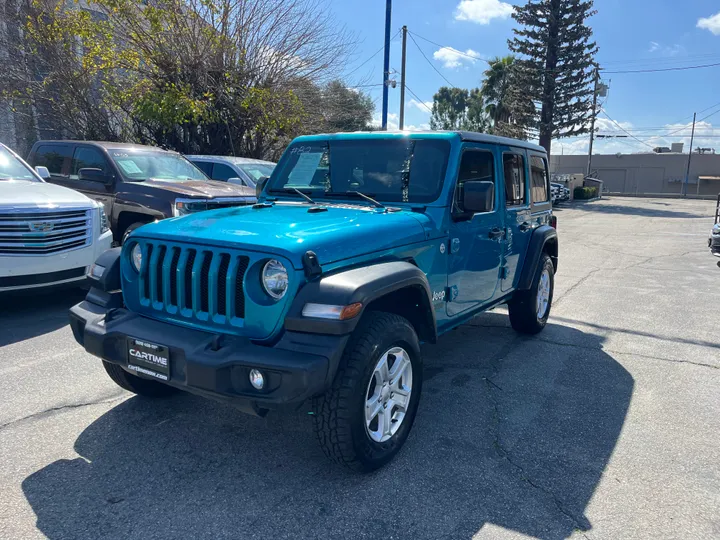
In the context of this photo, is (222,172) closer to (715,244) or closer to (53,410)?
(53,410)

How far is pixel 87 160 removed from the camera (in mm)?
8359

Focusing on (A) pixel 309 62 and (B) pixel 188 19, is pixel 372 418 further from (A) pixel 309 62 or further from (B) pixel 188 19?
(A) pixel 309 62

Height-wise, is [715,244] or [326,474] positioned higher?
[715,244]

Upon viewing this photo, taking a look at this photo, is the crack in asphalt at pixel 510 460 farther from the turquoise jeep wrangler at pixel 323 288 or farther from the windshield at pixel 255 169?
the windshield at pixel 255 169

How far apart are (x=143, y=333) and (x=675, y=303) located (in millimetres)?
6958

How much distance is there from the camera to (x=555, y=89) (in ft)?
108

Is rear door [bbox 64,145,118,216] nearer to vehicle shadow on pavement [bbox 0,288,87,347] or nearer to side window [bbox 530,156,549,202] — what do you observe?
vehicle shadow on pavement [bbox 0,288,87,347]

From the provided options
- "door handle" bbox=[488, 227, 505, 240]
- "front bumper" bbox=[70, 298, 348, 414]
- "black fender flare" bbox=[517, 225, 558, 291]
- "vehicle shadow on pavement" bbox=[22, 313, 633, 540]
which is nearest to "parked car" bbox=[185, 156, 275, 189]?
"black fender flare" bbox=[517, 225, 558, 291]

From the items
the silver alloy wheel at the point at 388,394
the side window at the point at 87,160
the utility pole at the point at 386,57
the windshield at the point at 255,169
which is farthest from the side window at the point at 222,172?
the utility pole at the point at 386,57

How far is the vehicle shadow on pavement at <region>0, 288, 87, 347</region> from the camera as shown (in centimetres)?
532

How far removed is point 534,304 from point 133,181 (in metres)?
5.80

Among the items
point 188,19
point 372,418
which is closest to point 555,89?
point 188,19

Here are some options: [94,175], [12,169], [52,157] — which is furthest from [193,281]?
[52,157]

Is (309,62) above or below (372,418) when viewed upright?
above
